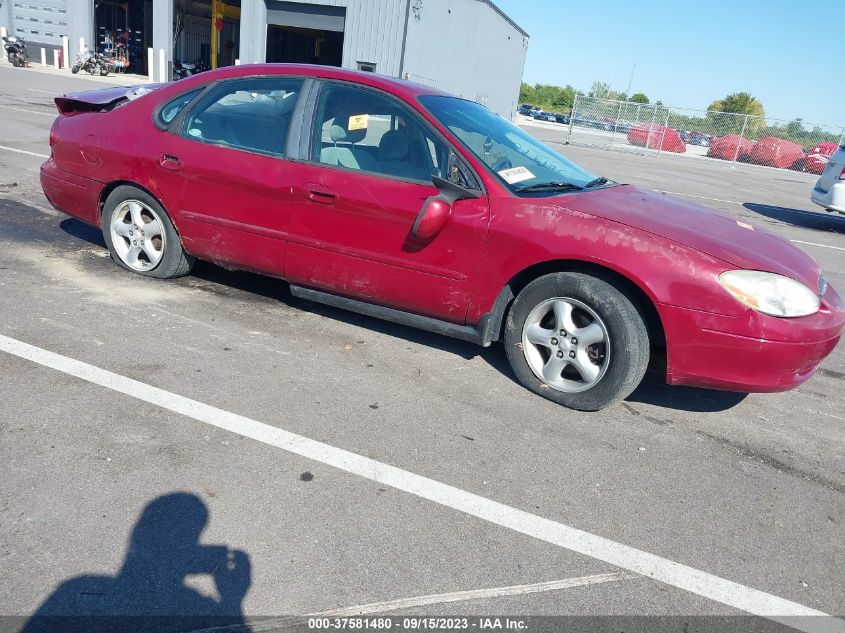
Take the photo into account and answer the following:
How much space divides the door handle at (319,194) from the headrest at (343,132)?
33 cm

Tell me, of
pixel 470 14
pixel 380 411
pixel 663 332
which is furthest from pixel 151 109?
pixel 470 14

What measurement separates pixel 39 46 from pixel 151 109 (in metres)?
34.0

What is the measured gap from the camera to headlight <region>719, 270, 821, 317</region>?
3.24m

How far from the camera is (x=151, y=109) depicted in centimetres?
470

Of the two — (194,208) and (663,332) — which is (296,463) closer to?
(663,332)

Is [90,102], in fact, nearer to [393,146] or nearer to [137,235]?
[137,235]

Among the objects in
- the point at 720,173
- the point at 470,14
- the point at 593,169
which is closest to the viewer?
the point at 593,169

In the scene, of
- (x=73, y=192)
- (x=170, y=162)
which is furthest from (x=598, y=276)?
(x=73, y=192)

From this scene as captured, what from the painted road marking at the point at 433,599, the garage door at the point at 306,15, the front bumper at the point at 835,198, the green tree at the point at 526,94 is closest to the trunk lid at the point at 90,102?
the painted road marking at the point at 433,599

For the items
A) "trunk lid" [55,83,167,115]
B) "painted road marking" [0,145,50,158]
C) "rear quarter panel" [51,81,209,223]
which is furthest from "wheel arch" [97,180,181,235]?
"painted road marking" [0,145,50,158]

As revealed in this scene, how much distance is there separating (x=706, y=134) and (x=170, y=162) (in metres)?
29.5

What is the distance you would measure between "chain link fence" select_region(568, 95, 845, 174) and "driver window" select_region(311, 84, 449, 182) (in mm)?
24568

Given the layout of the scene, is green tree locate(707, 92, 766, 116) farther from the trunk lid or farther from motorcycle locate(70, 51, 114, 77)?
the trunk lid

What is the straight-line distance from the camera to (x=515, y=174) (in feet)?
12.7
